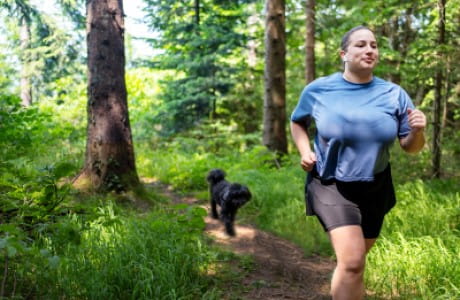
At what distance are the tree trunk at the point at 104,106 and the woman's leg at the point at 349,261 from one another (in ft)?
14.5

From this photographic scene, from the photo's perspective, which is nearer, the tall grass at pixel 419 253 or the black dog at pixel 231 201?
the tall grass at pixel 419 253

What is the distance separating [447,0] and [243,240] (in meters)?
5.93

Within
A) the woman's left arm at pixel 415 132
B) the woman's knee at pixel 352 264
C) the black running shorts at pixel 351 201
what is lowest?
the woman's knee at pixel 352 264

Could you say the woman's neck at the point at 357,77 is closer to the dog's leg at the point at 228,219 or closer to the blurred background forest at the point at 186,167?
the blurred background forest at the point at 186,167

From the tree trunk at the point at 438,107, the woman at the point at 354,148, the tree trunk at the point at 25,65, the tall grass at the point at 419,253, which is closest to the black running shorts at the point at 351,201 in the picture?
the woman at the point at 354,148

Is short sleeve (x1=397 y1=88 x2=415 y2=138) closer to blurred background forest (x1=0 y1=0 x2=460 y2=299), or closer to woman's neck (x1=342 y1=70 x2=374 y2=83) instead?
woman's neck (x1=342 y1=70 x2=374 y2=83)

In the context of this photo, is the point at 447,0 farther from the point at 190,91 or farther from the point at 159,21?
the point at 159,21

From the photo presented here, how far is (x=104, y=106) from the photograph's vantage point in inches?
244

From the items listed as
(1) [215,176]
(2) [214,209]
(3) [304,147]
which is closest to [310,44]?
(1) [215,176]

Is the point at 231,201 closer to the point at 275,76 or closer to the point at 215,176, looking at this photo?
the point at 215,176

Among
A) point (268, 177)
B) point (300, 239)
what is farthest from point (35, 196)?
point (268, 177)

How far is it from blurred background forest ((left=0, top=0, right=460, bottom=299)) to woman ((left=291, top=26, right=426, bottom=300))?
1344 millimetres

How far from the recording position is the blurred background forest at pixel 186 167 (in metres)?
3.31

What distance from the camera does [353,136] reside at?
255 centimetres
